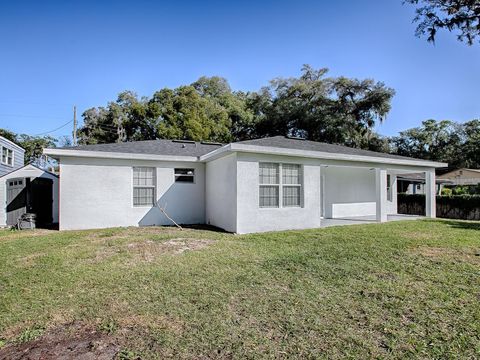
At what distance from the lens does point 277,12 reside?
34.1ft

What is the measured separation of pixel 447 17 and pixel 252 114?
20.8 m

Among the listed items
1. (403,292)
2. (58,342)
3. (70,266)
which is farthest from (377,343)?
(70,266)

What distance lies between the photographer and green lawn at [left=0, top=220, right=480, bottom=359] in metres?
2.83

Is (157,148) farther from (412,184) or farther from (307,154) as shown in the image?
(412,184)

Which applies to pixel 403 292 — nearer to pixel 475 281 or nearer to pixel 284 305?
pixel 475 281

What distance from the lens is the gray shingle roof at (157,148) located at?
10.9 meters

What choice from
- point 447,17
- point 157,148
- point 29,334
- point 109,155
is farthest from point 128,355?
point 447,17

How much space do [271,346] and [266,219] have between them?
6.64 metres

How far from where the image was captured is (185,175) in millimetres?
11656

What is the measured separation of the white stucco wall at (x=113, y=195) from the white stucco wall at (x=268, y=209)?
3.36 m

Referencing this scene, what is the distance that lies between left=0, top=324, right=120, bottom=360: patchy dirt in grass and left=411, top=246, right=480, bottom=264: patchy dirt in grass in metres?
6.35

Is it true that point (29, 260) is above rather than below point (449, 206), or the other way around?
below

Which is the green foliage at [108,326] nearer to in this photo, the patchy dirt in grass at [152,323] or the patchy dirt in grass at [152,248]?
the patchy dirt in grass at [152,323]

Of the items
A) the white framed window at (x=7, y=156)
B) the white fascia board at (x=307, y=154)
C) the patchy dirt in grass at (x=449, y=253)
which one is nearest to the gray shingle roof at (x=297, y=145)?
the white fascia board at (x=307, y=154)
